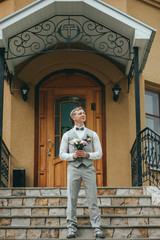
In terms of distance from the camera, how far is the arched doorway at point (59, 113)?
10195 millimetres

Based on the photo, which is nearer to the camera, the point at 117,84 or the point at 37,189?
the point at 37,189

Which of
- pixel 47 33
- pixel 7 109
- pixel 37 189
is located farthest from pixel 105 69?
pixel 37 189

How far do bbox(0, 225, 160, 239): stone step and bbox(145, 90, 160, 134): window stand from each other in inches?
191

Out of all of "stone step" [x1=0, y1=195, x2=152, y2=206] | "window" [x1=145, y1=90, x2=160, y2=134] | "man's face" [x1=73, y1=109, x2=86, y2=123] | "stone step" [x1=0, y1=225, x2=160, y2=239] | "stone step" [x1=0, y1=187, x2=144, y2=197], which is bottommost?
"stone step" [x1=0, y1=225, x2=160, y2=239]

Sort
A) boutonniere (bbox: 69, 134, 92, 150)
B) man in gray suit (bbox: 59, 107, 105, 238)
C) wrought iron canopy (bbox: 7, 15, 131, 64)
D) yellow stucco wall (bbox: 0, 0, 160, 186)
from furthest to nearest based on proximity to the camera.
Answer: yellow stucco wall (bbox: 0, 0, 160, 186)
wrought iron canopy (bbox: 7, 15, 131, 64)
boutonniere (bbox: 69, 134, 92, 150)
man in gray suit (bbox: 59, 107, 105, 238)

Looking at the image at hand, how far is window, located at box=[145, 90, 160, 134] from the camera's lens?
36.9ft

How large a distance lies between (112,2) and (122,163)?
12.4ft

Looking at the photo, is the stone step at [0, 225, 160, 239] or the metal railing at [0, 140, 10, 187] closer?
the stone step at [0, 225, 160, 239]

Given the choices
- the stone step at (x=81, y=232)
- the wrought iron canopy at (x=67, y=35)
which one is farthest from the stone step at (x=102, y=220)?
the wrought iron canopy at (x=67, y=35)

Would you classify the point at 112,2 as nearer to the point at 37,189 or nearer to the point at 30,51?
the point at 30,51

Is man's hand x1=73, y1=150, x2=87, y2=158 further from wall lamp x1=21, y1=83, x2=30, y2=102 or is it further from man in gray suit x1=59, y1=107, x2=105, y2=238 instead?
wall lamp x1=21, y1=83, x2=30, y2=102

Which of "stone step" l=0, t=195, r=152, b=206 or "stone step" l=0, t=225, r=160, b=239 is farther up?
"stone step" l=0, t=195, r=152, b=206

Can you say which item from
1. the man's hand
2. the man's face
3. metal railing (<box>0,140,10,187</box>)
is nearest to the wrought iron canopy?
metal railing (<box>0,140,10,187</box>)

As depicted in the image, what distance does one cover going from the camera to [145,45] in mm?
8945
